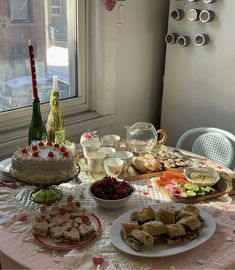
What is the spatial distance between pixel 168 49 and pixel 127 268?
160cm

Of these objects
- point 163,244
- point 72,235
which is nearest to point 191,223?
point 163,244

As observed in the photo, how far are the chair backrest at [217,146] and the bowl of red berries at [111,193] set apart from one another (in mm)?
793

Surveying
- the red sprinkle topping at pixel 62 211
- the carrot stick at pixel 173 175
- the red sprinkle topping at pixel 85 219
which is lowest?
the red sprinkle topping at pixel 85 219

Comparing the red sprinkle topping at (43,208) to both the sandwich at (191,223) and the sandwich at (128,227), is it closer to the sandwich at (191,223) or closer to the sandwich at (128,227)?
the sandwich at (128,227)

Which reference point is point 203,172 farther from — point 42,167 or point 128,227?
point 42,167

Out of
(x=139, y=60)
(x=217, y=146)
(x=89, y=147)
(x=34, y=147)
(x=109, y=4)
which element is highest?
(x=109, y=4)

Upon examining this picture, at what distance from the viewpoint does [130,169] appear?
1.61m

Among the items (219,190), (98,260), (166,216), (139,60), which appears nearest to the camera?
(98,260)

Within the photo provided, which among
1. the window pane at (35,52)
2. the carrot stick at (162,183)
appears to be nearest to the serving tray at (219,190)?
the carrot stick at (162,183)

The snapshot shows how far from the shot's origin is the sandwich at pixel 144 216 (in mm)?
1191

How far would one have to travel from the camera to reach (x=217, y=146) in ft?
6.54

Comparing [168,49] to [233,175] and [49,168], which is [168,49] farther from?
[49,168]

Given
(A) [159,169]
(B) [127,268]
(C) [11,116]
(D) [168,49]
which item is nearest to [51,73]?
(C) [11,116]

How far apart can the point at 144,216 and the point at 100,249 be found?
0.58 feet
